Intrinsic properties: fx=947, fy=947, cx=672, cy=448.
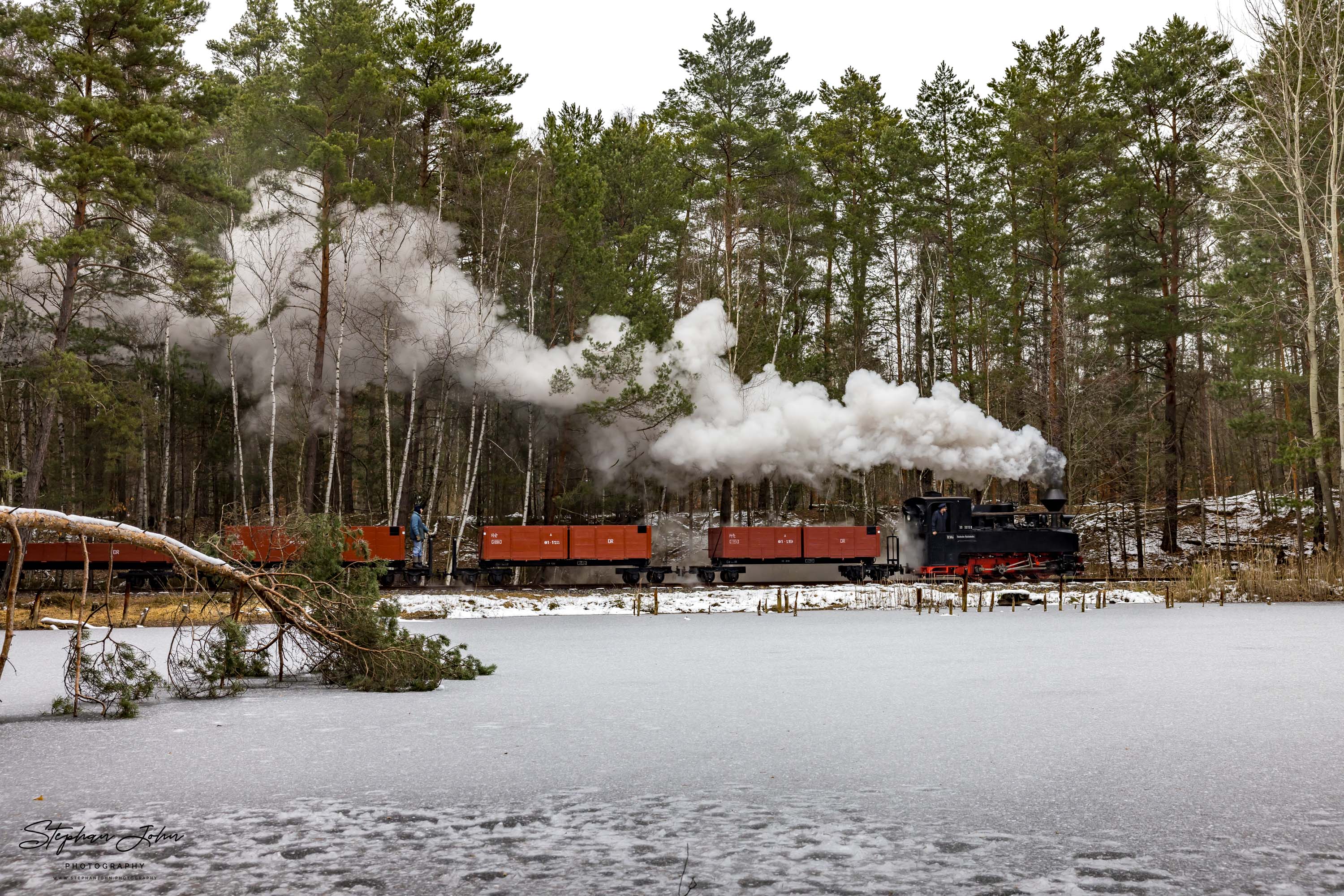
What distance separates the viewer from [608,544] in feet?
95.0

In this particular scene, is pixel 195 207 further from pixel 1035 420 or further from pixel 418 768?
pixel 1035 420

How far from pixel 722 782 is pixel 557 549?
858 inches

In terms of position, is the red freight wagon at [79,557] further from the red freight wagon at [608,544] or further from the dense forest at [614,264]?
the red freight wagon at [608,544]

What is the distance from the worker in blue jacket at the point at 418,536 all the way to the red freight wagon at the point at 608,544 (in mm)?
4419

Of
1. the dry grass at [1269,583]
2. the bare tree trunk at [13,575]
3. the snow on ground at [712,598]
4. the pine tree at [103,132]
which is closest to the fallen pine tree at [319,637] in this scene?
the bare tree trunk at [13,575]

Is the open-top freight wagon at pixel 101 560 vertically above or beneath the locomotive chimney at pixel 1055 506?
beneath

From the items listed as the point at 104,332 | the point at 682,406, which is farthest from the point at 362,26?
the point at 682,406

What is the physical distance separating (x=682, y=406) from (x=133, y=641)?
17.0 m

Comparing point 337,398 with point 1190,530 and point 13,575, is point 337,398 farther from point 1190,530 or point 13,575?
point 1190,530

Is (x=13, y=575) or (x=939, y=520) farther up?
(x=939, y=520)

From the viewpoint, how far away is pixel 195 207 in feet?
103

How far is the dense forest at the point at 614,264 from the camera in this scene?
1086 inches

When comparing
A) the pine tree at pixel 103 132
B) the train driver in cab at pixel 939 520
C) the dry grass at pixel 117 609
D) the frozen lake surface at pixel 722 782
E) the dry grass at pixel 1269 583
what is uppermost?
the pine tree at pixel 103 132

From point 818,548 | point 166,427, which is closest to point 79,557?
point 166,427
